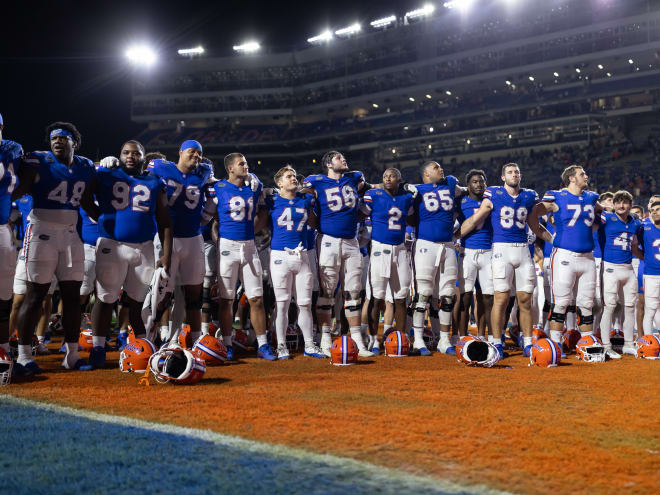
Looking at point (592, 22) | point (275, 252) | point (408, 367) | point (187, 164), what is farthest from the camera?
point (592, 22)

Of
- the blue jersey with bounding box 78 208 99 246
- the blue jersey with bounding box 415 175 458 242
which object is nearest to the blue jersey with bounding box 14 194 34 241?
the blue jersey with bounding box 78 208 99 246

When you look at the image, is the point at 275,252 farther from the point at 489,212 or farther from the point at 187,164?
the point at 489,212

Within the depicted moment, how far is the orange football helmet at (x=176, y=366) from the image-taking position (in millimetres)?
5539

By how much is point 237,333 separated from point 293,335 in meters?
0.78

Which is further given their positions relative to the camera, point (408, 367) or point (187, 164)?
point (187, 164)

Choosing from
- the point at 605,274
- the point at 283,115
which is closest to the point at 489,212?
the point at 605,274

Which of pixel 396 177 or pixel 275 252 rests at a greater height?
pixel 396 177

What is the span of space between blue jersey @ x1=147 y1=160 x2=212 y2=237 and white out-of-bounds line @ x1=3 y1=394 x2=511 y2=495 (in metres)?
3.07

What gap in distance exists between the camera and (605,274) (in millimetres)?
9031

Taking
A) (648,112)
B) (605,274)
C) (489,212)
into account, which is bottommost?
(605,274)

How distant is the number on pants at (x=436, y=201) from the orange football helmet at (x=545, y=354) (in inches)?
87.3

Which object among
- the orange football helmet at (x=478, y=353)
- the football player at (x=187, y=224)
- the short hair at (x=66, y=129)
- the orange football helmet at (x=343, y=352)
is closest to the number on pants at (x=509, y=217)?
the orange football helmet at (x=478, y=353)

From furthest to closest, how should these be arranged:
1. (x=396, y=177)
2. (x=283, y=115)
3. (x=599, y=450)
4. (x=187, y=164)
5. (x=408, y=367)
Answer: (x=283, y=115)
(x=396, y=177)
(x=187, y=164)
(x=408, y=367)
(x=599, y=450)

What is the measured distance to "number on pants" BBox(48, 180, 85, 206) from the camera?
6.25m
